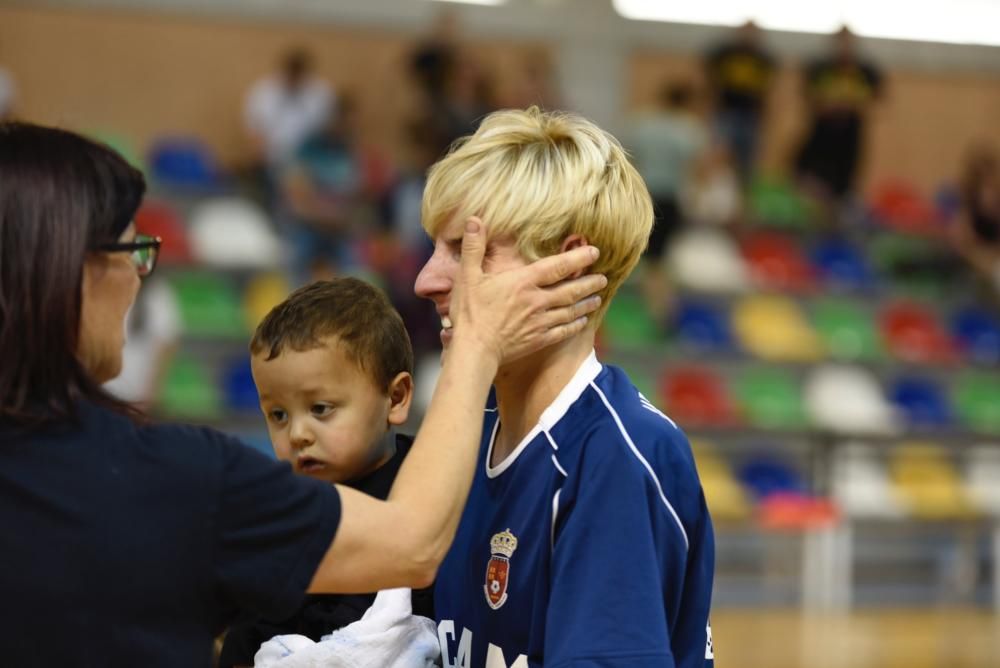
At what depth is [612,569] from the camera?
76.4 inches

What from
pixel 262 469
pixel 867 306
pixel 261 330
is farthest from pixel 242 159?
pixel 262 469

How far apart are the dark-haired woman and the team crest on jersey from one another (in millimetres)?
211

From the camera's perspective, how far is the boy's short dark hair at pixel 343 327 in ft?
8.18

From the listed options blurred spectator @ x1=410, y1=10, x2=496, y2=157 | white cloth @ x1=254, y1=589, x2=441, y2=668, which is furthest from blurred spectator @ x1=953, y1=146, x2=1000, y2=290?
white cloth @ x1=254, y1=589, x2=441, y2=668

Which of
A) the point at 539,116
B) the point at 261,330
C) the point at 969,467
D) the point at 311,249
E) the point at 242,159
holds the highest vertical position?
the point at 242,159

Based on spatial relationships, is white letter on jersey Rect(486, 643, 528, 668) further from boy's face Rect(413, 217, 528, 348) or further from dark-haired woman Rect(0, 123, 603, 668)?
boy's face Rect(413, 217, 528, 348)

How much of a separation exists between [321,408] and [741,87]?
10.5 m

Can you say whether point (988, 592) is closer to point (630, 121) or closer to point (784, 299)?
point (784, 299)

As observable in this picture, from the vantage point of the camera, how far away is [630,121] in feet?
41.6

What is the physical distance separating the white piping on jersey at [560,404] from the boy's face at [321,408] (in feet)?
1.16

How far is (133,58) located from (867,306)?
6.83 meters

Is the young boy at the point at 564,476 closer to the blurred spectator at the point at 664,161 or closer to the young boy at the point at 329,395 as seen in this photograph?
the young boy at the point at 329,395

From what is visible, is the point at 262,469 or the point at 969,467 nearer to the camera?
the point at 262,469

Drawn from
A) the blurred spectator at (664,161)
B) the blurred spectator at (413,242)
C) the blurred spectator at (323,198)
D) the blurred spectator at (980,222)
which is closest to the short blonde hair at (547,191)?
the blurred spectator at (413,242)
